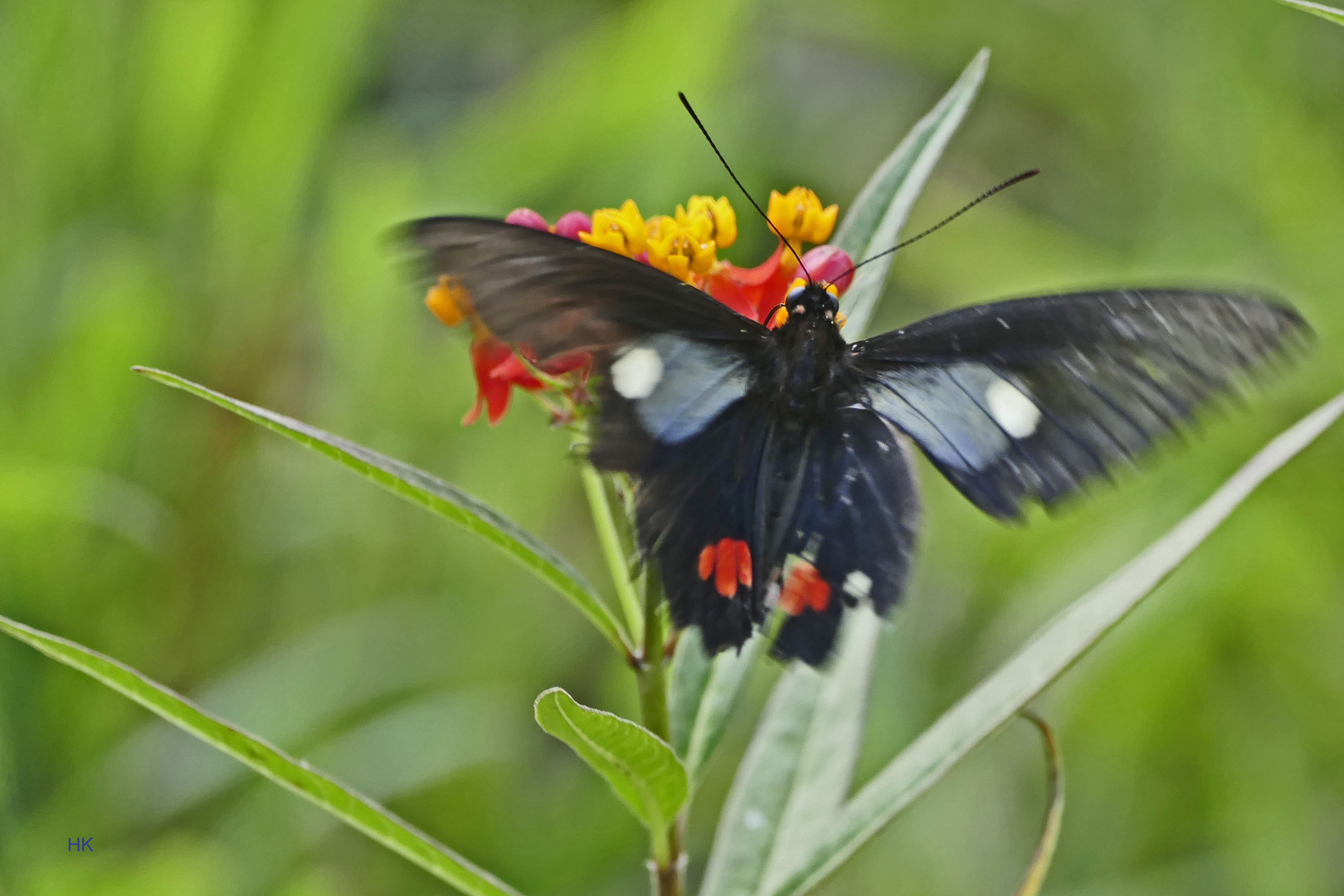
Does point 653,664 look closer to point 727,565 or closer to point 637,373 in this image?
point 727,565

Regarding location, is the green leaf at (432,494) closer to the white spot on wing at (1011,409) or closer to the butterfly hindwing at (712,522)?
the butterfly hindwing at (712,522)

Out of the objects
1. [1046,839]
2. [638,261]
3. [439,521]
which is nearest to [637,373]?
[638,261]

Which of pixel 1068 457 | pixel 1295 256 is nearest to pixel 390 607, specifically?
pixel 1068 457

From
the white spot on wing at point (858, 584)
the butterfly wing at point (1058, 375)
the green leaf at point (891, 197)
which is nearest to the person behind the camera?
the butterfly wing at point (1058, 375)

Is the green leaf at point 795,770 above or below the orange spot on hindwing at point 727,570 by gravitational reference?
below

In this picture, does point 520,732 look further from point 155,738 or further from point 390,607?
point 155,738

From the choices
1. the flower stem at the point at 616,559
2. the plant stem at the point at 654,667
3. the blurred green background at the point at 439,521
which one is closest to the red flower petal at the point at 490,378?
the flower stem at the point at 616,559
